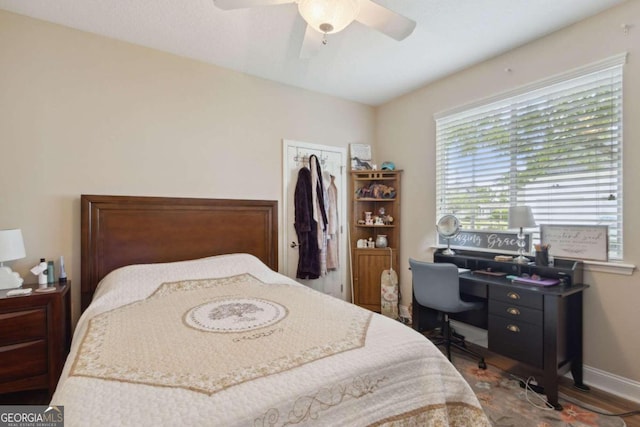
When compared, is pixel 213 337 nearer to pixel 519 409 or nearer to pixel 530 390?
pixel 519 409

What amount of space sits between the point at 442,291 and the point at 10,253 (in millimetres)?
2984

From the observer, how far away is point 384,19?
5.28ft

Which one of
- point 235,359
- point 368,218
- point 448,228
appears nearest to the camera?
point 235,359

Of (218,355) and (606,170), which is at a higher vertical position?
(606,170)

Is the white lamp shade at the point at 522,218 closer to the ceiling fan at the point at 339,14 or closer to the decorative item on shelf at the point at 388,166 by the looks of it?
the decorative item on shelf at the point at 388,166

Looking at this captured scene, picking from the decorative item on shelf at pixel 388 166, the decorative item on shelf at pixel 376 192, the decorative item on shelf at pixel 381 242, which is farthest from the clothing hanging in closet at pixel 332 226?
the decorative item on shelf at pixel 388 166

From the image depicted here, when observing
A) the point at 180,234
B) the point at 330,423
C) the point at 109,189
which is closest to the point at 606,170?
the point at 330,423

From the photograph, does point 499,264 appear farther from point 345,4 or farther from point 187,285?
point 187,285

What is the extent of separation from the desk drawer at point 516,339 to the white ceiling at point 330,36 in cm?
217

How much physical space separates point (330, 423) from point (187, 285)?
5.16 ft

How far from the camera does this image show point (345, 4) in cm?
140

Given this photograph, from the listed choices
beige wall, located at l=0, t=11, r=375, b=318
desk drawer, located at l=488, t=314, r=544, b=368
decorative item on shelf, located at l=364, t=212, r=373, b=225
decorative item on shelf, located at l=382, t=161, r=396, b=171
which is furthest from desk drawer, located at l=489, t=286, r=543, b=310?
beige wall, located at l=0, t=11, r=375, b=318

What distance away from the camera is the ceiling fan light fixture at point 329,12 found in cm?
139

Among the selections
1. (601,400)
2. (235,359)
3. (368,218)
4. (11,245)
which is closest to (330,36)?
(368,218)
